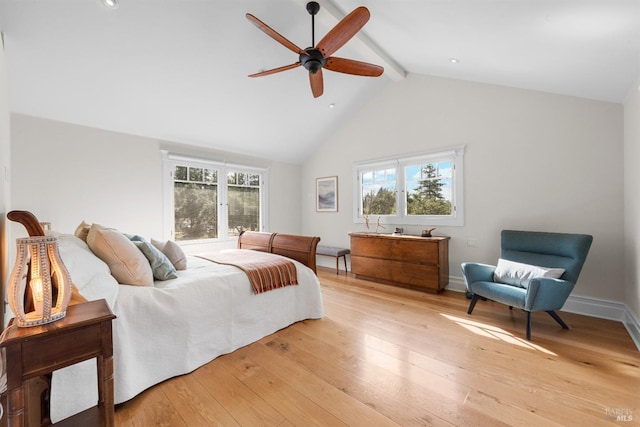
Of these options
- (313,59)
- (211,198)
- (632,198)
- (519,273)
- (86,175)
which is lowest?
(519,273)

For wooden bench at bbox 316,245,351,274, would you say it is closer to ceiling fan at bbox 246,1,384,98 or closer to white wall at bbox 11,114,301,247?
white wall at bbox 11,114,301,247

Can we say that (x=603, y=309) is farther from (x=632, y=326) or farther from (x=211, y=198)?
(x=211, y=198)

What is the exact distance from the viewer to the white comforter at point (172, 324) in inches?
57.1

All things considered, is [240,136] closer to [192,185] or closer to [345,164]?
[192,185]

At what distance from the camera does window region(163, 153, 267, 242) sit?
14.1 ft

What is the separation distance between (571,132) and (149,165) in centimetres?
549

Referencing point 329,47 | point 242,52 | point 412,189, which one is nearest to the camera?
point 329,47

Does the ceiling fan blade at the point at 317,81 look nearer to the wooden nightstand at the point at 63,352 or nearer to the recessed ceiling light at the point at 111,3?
the recessed ceiling light at the point at 111,3

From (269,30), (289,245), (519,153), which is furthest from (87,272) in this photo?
(519,153)

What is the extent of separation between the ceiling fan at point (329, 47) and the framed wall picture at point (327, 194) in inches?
106

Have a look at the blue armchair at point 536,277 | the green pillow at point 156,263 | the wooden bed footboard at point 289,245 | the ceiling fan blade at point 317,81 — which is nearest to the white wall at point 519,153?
the blue armchair at point 536,277

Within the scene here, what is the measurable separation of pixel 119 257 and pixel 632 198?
434 centimetres

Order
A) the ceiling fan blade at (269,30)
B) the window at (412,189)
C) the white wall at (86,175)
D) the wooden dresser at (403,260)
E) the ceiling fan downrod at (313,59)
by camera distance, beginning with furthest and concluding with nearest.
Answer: the window at (412,189) < the wooden dresser at (403,260) < the white wall at (86,175) < the ceiling fan downrod at (313,59) < the ceiling fan blade at (269,30)

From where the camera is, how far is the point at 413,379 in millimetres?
1828
